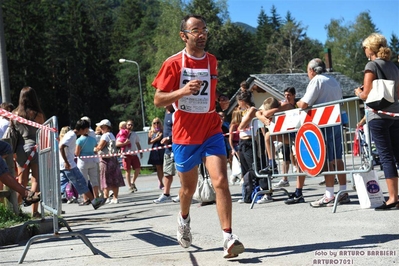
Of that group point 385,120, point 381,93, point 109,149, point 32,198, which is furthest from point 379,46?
point 109,149

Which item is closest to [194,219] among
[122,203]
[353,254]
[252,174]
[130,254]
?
[252,174]

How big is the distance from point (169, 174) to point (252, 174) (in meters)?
2.62

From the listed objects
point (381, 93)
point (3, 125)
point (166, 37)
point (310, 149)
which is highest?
point (166, 37)

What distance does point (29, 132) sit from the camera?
→ 1079 cm

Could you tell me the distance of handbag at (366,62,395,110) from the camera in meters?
8.19

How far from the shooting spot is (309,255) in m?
5.75

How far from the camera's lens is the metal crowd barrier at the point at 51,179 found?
681 cm

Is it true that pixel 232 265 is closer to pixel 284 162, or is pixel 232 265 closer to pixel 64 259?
pixel 64 259

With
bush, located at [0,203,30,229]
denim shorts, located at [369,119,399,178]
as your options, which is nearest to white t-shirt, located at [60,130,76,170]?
bush, located at [0,203,30,229]

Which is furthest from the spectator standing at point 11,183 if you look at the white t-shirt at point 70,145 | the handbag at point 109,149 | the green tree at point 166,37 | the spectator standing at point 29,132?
the green tree at point 166,37

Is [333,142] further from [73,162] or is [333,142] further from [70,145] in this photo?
[70,145]

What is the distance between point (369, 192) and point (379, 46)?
187 cm

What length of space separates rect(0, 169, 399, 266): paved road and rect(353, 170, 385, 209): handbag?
0.16m

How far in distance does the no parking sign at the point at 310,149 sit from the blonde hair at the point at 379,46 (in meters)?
1.37
